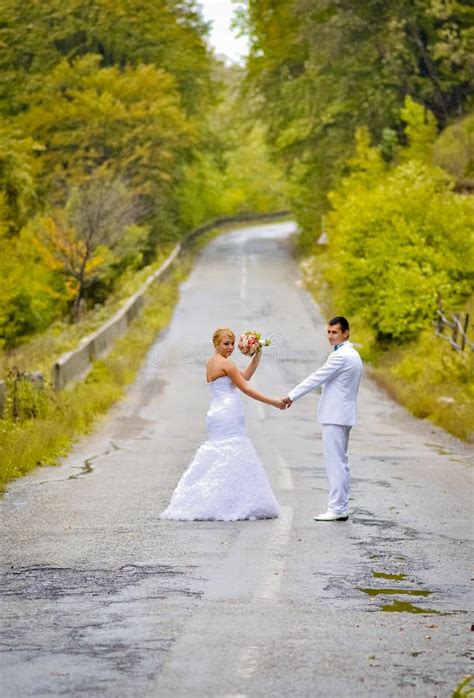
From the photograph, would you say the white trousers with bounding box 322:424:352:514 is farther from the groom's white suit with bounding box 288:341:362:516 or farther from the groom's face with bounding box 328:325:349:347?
the groom's face with bounding box 328:325:349:347

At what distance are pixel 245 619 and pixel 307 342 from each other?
1269 inches

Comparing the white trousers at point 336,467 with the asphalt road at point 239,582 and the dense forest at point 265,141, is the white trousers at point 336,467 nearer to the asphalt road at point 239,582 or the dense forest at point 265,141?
the asphalt road at point 239,582

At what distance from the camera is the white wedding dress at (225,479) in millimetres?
13242

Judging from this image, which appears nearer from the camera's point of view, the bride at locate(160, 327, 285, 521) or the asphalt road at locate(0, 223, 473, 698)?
the asphalt road at locate(0, 223, 473, 698)

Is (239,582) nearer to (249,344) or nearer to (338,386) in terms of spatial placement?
(338,386)

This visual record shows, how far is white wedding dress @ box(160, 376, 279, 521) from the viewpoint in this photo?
13.2 m

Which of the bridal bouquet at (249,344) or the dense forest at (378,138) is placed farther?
the dense forest at (378,138)

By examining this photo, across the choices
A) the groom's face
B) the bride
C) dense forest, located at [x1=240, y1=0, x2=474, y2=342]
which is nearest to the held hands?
the bride

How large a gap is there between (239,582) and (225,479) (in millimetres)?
3403

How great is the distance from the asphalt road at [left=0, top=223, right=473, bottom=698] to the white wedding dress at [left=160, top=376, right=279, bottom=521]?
9.7 inches

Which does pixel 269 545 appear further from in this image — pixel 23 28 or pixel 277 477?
pixel 23 28

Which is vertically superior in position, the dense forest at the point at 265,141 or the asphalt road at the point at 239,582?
the dense forest at the point at 265,141

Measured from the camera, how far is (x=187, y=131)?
2621 inches

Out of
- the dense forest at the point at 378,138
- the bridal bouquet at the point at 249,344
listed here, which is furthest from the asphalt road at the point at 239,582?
the dense forest at the point at 378,138
